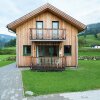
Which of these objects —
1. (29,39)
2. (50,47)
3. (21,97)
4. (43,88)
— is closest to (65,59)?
(50,47)

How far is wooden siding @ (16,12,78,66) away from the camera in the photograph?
2823cm

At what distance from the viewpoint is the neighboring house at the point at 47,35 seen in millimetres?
27453

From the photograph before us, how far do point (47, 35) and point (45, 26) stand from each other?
1315 mm

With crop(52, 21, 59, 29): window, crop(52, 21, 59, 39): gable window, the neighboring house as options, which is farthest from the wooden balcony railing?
crop(52, 21, 59, 29): window

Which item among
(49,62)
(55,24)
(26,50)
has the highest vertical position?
(55,24)

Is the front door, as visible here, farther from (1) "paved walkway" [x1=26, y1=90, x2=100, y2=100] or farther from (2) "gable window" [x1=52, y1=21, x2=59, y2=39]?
(1) "paved walkway" [x1=26, y1=90, x2=100, y2=100]

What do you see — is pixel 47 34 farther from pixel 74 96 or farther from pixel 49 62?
pixel 74 96

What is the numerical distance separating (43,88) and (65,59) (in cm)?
1303

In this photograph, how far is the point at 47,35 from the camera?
90.3ft

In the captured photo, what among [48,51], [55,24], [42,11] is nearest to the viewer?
[42,11]

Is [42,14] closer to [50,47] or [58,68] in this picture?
[50,47]

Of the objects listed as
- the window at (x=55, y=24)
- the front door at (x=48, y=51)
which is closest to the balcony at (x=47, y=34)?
the window at (x=55, y=24)

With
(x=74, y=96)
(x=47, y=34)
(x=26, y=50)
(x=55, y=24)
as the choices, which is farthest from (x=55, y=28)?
(x=74, y=96)

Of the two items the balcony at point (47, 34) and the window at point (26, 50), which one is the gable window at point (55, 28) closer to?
the balcony at point (47, 34)
